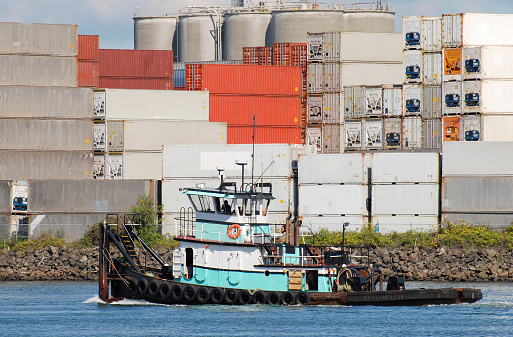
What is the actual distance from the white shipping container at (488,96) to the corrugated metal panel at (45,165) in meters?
22.3

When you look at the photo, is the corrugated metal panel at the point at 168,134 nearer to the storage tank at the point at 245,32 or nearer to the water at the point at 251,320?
the water at the point at 251,320

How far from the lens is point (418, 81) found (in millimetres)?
56781

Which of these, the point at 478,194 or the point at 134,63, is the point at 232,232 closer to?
the point at 478,194

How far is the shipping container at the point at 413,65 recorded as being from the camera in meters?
56.5

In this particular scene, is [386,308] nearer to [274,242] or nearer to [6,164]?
[274,242]

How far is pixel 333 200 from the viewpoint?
173 feet

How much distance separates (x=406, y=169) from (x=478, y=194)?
13.0ft

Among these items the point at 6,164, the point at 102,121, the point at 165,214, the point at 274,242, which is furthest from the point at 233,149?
the point at 274,242

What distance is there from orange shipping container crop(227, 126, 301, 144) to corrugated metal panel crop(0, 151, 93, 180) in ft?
31.2

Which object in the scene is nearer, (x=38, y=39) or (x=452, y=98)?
(x=452, y=98)

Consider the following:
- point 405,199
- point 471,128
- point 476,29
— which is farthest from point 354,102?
point 405,199

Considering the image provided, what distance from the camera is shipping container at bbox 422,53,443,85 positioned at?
56188 millimetres

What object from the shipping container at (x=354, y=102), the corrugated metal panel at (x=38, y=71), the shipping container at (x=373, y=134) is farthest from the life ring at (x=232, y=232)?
the corrugated metal panel at (x=38, y=71)

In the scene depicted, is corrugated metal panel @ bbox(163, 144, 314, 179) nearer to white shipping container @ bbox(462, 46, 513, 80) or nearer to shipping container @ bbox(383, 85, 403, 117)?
shipping container @ bbox(383, 85, 403, 117)
